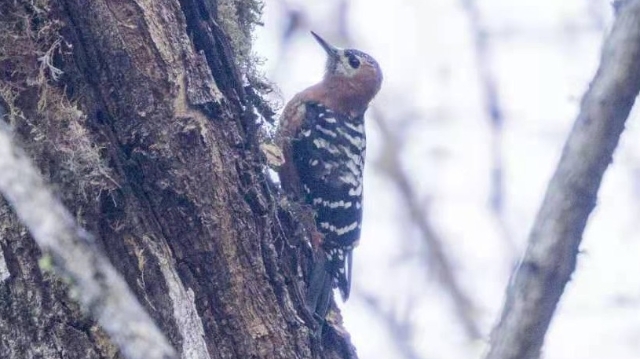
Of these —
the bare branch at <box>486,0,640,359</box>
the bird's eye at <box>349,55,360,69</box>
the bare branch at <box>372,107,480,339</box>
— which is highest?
the bare branch at <box>486,0,640,359</box>

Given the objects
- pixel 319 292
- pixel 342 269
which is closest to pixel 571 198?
pixel 319 292

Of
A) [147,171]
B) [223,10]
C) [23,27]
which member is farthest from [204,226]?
[223,10]

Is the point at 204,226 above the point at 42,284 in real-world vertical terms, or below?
above

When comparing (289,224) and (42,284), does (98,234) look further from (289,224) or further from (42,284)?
(289,224)

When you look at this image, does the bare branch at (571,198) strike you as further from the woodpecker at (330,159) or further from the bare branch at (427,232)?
the bare branch at (427,232)

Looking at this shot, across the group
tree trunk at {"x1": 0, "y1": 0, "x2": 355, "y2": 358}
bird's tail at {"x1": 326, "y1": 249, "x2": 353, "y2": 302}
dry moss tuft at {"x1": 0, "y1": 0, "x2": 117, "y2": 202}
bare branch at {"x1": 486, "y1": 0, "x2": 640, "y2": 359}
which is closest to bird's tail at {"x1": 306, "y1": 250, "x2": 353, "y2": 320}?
bird's tail at {"x1": 326, "y1": 249, "x2": 353, "y2": 302}

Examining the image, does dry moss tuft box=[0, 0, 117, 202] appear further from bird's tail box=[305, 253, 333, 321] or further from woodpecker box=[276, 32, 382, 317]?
woodpecker box=[276, 32, 382, 317]

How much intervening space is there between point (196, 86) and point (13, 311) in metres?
0.76

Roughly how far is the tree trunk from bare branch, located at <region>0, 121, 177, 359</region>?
47 centimetres

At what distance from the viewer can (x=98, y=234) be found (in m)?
2.46

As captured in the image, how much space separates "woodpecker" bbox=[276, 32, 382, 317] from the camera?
14.4 feet

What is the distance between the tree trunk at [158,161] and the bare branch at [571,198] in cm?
118

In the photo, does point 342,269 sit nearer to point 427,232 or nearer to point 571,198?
point 571,198

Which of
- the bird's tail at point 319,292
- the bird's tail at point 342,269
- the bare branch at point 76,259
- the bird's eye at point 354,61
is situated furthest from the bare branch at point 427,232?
the bare branch at point 76,259
